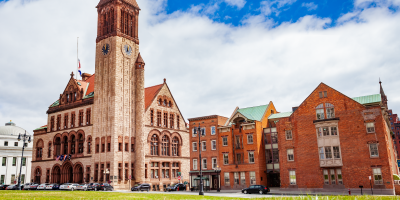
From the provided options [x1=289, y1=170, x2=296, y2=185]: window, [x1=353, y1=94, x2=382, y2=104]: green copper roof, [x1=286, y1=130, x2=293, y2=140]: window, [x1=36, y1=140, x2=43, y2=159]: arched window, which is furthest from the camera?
[x1=36, y1=140, x2=43, y2=159]: arched window

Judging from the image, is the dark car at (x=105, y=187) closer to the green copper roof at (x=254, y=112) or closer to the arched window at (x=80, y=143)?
the arched window at (x=80, y=143)

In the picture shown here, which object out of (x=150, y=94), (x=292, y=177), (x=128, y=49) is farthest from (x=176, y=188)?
(x=128, y=49)

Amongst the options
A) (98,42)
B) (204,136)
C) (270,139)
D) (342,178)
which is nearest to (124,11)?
(98,42)

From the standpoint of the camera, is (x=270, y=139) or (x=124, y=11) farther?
(x=124, y=11)

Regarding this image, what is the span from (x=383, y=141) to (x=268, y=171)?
59.7 feet

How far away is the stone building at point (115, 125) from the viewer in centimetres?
6625

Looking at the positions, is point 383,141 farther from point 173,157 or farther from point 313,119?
point 173,157

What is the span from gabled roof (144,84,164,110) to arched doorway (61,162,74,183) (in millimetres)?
20964

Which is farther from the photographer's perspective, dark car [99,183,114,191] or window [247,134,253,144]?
dark car [99,183,114,191]

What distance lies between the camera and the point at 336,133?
46.8m

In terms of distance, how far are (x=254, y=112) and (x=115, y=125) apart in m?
26.6

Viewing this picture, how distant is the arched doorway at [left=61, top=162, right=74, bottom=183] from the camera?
72.1 m

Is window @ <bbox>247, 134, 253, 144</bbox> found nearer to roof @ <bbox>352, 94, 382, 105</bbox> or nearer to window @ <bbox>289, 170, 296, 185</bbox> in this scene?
window @ <bbox>289, 170, 296, 185</bbox>

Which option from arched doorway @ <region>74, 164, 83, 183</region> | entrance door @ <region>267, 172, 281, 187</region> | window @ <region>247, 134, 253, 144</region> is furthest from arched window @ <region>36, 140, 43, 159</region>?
entrance door @ <region>267, 172, 281, 187</region>
